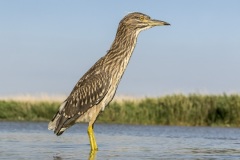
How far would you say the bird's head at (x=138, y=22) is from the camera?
10.4m

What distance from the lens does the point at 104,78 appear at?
400 inches

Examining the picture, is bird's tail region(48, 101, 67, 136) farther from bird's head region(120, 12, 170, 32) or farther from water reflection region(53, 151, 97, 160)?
bird's head region(120, 12, 170, 32)

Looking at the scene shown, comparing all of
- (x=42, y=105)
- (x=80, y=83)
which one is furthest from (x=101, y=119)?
(x=80, y=83)

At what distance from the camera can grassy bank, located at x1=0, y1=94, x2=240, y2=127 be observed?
76.6 ft

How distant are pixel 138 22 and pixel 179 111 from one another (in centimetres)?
1331

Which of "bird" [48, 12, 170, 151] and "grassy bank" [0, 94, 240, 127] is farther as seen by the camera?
"grassy bank" [0, 94, 240, 127]

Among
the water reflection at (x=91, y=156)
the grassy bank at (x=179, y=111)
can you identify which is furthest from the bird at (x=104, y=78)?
the grassy bank at (x=179, y=111)

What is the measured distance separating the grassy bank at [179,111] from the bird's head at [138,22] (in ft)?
42.8

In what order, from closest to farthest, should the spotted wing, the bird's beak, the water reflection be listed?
the water reflection → the spotted wing → the bird's beak

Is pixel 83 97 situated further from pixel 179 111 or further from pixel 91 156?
Answer: pixel 179 111

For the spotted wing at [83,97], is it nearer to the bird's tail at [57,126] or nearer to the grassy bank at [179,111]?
the bird's tail at [57,126]

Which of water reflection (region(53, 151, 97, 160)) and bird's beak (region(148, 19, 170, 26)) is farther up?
bird's beak (region(148, 19, 170, 26))

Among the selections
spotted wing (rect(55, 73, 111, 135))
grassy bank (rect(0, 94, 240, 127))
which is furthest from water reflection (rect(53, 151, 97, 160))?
grassy bank (rect(0, 94, 240, 127))

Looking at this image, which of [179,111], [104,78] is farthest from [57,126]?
[179,111]
